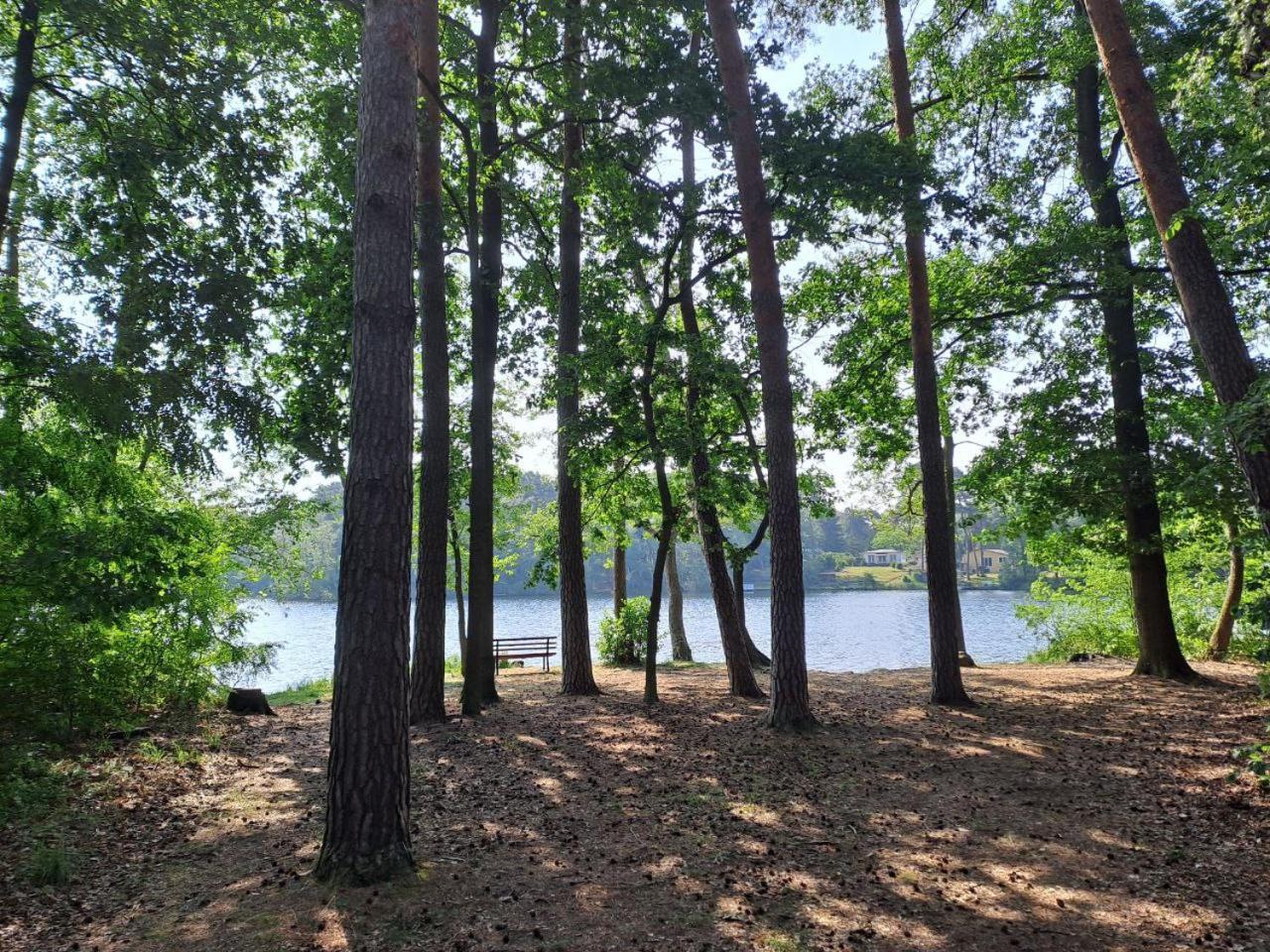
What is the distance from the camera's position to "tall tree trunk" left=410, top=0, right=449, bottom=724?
28.4ft

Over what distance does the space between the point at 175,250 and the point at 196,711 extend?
19.0 feet

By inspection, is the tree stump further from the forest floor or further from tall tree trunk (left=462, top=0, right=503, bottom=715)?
tall tree trunk (left=462, top=0, right=503, bottom=715)

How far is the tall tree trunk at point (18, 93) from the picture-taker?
297 inches

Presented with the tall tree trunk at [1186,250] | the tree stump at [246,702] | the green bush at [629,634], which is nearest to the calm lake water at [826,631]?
the tree stump at [246,702]

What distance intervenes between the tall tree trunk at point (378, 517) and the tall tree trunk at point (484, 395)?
489 cm

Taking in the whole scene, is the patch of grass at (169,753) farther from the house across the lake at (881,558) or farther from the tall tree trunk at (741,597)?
the house across the lake at (881,558)

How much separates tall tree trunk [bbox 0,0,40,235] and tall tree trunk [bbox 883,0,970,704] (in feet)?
33.9

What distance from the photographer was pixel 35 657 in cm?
566

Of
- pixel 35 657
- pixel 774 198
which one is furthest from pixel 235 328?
pixel 774 198

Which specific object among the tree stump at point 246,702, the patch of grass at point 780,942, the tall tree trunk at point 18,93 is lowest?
the tree stump at point 246,702

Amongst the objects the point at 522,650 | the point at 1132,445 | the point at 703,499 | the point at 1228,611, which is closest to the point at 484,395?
the point at 703,499

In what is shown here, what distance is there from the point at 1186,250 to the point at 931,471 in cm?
411

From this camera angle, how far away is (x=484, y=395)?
9.65m

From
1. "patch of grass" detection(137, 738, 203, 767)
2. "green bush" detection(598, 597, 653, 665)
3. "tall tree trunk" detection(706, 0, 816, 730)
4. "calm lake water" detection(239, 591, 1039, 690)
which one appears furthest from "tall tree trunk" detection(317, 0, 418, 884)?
"green bush" detection(598, 597, 653, 665)
